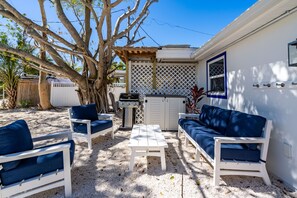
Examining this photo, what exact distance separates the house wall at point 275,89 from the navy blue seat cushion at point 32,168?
3.22 meters

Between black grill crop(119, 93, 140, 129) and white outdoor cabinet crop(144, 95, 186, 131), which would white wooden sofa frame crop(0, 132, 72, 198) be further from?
black grill crop(119, 93, 140, 129)

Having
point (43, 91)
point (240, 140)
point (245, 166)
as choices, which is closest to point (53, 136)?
point (240, 140)

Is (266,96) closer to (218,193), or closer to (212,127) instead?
(212,127)

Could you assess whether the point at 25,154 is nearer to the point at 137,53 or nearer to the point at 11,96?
the point at 137,53

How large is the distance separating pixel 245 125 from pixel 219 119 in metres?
0.80

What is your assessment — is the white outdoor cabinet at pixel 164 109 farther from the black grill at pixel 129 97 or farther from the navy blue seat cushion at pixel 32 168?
the navy blue seat cushion at pixel 32 168

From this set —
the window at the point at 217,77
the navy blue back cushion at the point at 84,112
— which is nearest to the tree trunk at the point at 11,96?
the navy blue back cushion at the point at 84,112

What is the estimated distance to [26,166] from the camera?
1897 mm

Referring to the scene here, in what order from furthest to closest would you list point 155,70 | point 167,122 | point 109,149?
point 155,70 < point 167,122 < point 109,149

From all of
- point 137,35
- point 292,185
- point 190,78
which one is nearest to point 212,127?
point 292,185

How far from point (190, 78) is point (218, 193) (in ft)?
16.0

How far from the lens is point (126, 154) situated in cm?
346

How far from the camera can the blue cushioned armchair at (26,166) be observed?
1801 millimetres

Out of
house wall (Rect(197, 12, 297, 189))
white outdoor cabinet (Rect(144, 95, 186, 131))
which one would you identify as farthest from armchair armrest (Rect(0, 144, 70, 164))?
white outdoor cabinet (Rect(144, 95, 186, 131))
